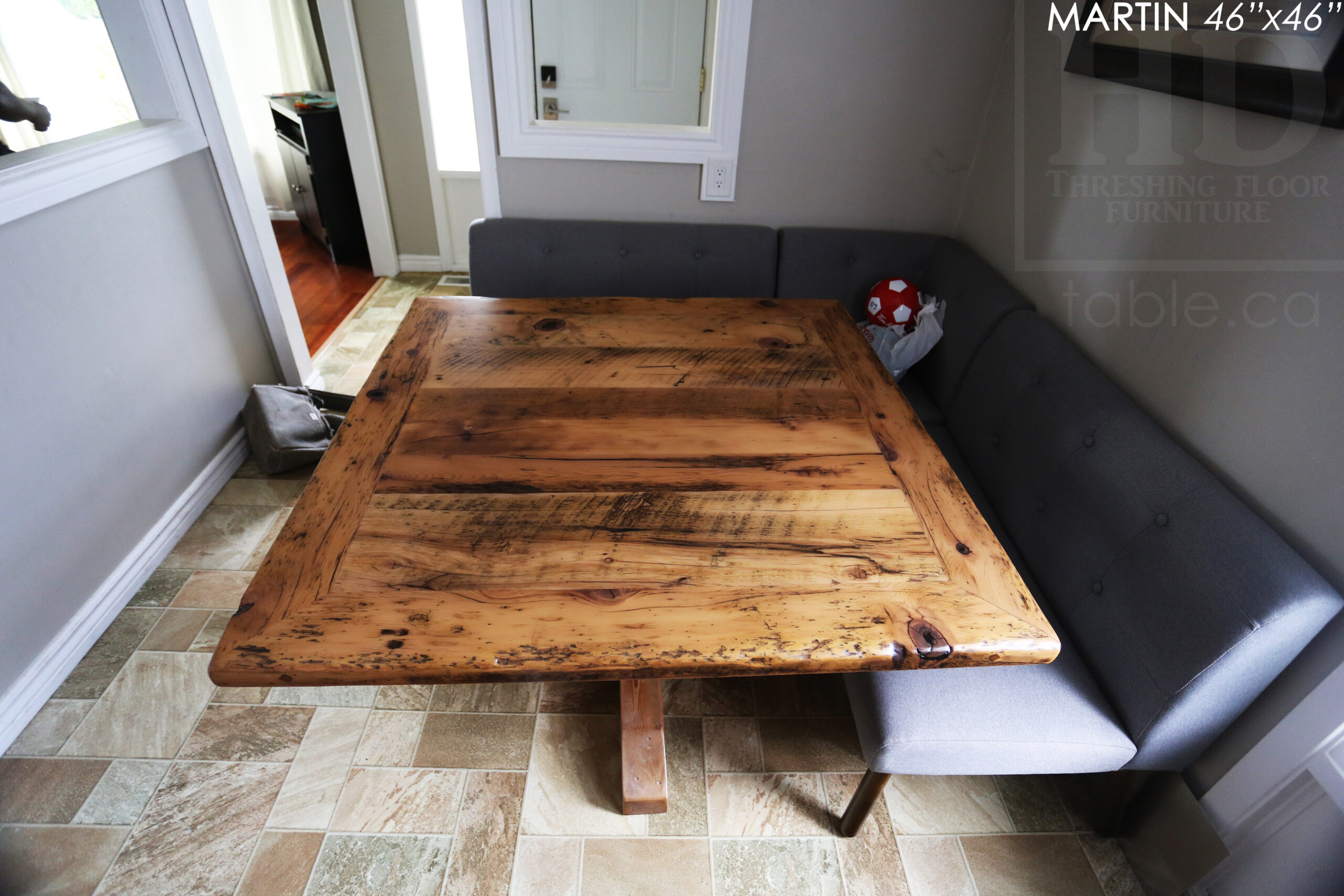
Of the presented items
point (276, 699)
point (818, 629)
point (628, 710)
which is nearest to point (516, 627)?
point (818, 629)

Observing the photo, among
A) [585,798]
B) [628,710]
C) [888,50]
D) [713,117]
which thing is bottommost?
[585,798]

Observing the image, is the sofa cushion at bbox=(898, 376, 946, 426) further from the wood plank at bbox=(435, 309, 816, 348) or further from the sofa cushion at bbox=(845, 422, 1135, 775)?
the sofa cushion at bbox=(845, 422, 1135, 775)

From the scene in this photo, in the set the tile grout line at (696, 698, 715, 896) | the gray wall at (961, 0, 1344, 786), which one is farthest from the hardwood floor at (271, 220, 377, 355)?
the gray wall at (961, 0, 1344, 786)

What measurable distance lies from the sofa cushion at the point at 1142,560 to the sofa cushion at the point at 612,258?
0.92 m

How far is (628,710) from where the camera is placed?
4.81ft

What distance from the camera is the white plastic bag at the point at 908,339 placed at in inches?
79.2

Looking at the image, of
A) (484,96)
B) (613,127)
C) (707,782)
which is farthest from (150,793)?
(613,127)

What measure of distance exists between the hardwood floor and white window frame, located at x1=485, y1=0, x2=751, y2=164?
1602 mm

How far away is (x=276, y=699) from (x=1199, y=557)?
6.26 ft

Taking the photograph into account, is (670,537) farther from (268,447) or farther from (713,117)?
(268,447)

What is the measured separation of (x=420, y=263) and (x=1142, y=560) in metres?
3.69

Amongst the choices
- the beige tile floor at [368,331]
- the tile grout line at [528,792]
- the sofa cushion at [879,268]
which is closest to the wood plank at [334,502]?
the tile grout line at [528,792]

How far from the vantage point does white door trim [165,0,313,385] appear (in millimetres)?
1928

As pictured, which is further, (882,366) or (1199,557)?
(882,366)
